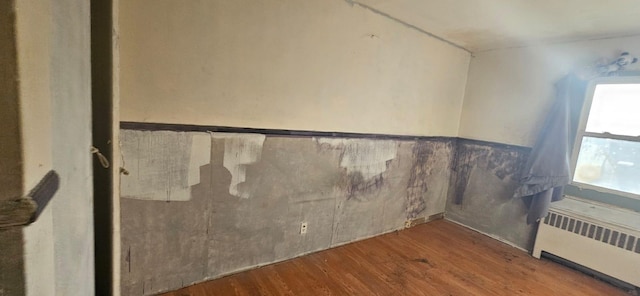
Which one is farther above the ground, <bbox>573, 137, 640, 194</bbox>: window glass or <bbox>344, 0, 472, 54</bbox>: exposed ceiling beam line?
<bbox>344, 0, 472, 54</bbox>: exposed ceiling beam line

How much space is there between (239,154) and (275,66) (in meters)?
0.71

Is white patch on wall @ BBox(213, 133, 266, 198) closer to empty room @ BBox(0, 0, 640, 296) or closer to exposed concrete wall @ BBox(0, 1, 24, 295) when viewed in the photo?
empty room @ BBox(0, 0, 640, 296)

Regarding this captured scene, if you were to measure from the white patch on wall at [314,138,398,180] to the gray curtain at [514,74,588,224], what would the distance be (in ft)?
4.79

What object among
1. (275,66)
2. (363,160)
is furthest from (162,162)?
(363,160)

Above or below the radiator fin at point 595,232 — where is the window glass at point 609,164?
above

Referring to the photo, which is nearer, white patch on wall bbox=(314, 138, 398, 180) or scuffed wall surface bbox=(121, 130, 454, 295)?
scuffed wall surface bbox=(121, 130, 454, 295)

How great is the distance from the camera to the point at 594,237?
8.38ft

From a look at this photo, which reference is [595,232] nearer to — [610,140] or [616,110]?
[610,140]

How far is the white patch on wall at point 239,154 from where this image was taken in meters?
1.95

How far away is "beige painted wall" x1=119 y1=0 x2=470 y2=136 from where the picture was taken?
1.62 meters

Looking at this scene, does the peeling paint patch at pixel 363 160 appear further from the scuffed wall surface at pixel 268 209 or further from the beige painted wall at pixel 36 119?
the beige painted wall at pixel 36 119

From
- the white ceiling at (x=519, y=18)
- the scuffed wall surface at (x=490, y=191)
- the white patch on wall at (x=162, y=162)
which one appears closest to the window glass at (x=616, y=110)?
the white ceiling at (x=519, y=18)

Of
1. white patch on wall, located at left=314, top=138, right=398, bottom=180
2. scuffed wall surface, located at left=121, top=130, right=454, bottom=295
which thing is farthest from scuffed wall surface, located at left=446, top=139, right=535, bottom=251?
white patch on wall, located at left=314, top=138, right=398, bottom=180

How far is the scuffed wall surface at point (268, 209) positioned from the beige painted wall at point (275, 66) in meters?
0.20
